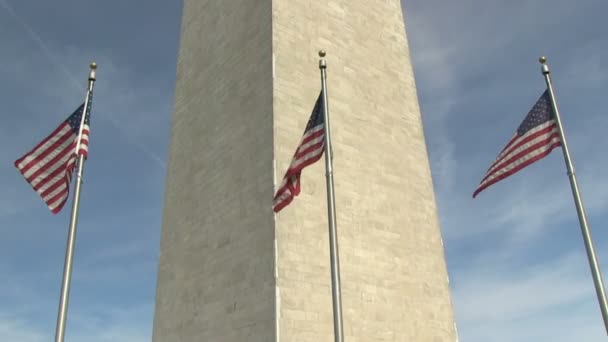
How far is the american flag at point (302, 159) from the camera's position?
11.6 meters

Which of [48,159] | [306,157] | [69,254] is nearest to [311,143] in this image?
[306,157]

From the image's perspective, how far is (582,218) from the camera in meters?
10.7

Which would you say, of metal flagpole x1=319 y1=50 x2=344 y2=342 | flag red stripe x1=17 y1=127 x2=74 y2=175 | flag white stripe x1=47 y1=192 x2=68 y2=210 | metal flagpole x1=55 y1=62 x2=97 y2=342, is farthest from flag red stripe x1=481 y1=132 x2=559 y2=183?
flag red stripe x1=17 y1=127 x2=74 y2=175

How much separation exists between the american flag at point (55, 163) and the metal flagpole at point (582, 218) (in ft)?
33.0

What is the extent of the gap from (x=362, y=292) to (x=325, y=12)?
409 inches

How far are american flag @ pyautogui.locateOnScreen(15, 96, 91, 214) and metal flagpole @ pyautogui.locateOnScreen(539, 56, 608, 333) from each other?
10071mm

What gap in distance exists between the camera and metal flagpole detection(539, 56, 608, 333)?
9750 mm

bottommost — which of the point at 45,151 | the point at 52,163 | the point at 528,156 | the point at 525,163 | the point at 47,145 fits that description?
the point at 525,163

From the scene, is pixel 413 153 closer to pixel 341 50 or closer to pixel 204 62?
pixel 341 50

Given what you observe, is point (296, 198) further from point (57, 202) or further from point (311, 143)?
point (57, 202)

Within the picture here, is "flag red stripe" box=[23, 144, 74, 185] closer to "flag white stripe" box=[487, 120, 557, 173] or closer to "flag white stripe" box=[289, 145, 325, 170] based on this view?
"flag white stripe" box=[289, 145, 325, 170]

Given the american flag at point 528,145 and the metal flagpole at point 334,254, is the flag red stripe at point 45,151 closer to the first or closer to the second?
the metal flagpole at point 334,254

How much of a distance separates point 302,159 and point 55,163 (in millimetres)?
5134

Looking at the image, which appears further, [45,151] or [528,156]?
[528,156]
